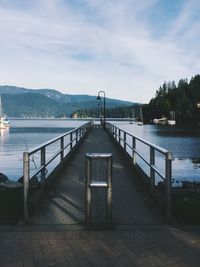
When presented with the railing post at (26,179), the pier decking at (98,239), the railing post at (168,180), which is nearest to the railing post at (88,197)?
the pier decking at (98,239)

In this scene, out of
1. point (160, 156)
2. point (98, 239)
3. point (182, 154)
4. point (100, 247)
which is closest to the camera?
point (100, 247)

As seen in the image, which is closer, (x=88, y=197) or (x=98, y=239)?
(x=98, y=239)

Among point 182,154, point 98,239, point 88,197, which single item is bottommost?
point 182,154

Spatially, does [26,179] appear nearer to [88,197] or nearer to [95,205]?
[88,197]

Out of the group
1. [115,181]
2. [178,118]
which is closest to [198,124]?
[178,118]

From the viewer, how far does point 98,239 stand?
19.8 feet

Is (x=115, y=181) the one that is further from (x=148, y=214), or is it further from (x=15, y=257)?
(x=15, y=257)

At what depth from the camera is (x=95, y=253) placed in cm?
542

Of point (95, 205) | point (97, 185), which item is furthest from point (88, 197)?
point (95, 205)

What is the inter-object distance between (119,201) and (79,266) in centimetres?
386

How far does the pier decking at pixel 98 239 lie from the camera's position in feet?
16.9

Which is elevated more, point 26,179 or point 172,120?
point 26,179

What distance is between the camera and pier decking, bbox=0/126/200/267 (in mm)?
5164

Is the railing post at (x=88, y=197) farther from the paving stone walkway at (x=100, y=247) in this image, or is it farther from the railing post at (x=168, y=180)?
the railing post at (x=168, y=180)
